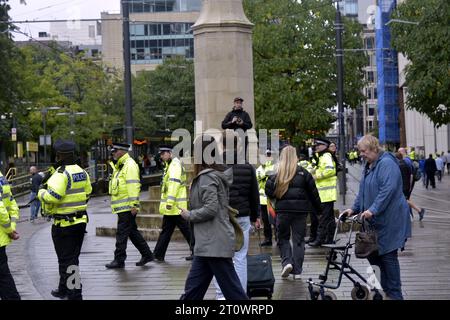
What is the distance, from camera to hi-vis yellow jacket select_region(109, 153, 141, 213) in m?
13.3

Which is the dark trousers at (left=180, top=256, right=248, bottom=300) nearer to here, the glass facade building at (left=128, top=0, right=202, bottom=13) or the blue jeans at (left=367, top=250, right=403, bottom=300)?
the blue jeans at (left=367, top=250, right=403, bottom=300)

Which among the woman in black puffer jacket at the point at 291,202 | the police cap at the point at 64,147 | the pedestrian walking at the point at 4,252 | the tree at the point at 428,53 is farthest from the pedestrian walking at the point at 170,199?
the tree at the point at 428,53

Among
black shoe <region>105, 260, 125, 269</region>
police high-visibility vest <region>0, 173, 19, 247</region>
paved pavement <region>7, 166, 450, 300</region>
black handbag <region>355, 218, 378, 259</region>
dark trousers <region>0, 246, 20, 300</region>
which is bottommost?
paved pavement <region>7, 166, 450, 300</region>

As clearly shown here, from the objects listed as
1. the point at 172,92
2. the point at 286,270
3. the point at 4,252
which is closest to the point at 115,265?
the point at 286,270

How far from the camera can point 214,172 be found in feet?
27.5

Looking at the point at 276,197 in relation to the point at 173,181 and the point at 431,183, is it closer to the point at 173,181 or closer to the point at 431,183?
the point at 173,181

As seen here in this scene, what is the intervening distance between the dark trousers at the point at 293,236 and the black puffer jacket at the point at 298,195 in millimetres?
109

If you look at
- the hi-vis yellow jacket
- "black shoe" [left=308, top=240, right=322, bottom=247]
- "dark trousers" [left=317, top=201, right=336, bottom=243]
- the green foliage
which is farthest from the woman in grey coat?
the green foliage

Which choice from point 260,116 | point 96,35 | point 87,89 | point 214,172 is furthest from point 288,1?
point 96,35

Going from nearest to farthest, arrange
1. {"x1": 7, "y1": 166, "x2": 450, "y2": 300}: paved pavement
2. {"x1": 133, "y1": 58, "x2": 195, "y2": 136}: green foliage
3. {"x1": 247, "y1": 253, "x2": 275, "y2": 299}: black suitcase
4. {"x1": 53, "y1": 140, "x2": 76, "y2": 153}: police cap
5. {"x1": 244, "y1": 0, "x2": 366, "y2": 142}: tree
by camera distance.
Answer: {"x1": 247, "y1": 253, "x2": 275, "y2": 299}: black suitcase → {"x1": 53, "y1": 140, "x2": 76, "y2": 153}: police cap → {"x1": 7, "y1": 166, "x2": 450, "y2": 300}: paved pavement → {"x1": 244, "y1": 0, "x2": 366, "y2": 142}: tree → {"x1": 133, "y1": 58, "x2": 195, "y2": 136}: green foliage

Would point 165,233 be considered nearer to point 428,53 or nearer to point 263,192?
point 263,192

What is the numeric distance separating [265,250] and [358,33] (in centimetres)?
3074

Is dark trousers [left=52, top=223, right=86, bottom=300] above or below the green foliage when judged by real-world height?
below

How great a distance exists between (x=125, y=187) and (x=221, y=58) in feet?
19.6
